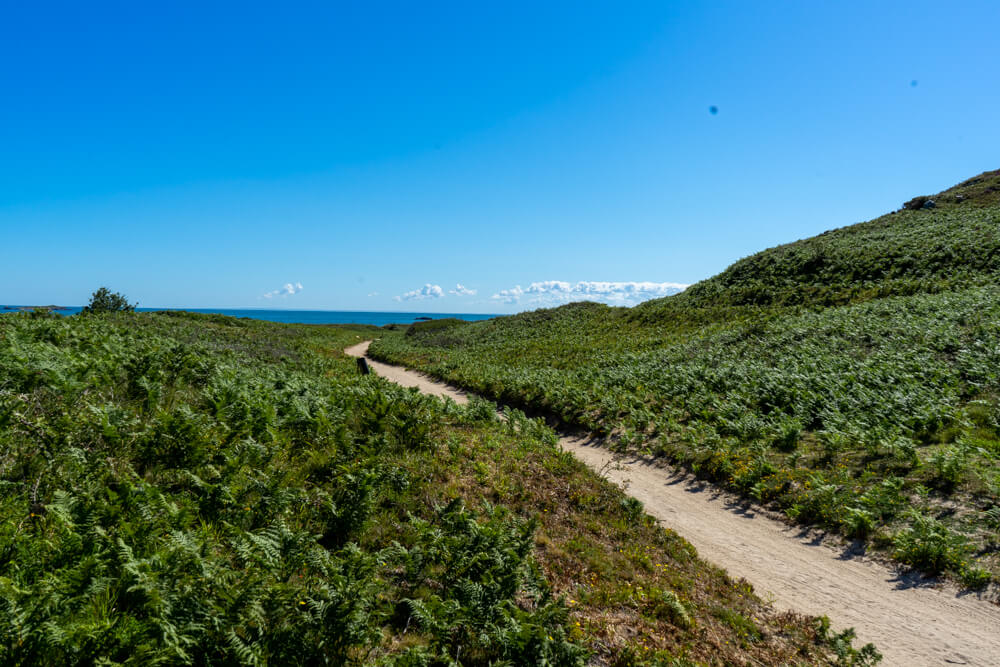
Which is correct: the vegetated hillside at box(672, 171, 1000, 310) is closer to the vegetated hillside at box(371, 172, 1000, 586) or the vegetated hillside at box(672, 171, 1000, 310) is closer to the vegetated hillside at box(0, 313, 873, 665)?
the vegetated hillside at box(371, 172, 1000, 586)

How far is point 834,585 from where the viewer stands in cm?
743

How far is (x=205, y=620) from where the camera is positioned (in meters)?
4.03

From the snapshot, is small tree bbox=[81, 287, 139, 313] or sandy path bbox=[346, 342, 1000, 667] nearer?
sandy path bbox=[346, 342, 1000, 667]

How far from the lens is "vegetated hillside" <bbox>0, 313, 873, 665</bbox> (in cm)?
401

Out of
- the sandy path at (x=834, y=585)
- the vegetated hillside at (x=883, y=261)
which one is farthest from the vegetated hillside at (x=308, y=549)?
the vegetated hillside at (x=883, y=261)

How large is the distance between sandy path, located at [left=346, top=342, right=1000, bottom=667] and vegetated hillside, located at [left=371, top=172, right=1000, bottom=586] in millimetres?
702

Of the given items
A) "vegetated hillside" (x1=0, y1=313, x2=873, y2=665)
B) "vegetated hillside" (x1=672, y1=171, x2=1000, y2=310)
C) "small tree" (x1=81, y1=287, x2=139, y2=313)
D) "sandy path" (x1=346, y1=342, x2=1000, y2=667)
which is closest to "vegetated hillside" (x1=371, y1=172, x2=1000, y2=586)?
"vegetated hillside" (x1=672, y1=171, x2=1000, y2=310)

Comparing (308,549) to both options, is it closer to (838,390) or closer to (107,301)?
(838,390)

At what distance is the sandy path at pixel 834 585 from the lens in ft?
19.7

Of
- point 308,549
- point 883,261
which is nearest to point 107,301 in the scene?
point 308,549

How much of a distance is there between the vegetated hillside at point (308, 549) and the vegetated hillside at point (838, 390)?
426cm

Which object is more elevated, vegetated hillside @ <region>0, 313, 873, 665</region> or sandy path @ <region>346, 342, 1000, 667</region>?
vegetated hillside @ <region>0, 313, 873, 665</region>

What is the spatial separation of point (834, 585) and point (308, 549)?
837 centimetres

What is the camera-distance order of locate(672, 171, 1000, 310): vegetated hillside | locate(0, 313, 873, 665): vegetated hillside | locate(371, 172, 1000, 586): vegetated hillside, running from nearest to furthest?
locate(0, 313, 873, 665): vegetated hillside
locate(371, 172, 1000, 586): vegetated hillside
locate(672, 171, 1000, 310): vegetated hillside
